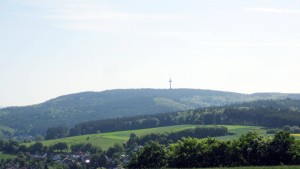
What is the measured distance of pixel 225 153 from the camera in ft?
236

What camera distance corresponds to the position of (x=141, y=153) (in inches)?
3125

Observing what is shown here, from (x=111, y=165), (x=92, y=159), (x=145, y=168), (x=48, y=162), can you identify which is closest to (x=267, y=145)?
(x=145, y=168)

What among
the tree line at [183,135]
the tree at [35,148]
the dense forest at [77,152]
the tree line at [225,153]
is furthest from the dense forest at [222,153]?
the tree at [35,148]

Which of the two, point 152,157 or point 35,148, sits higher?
point 152,157

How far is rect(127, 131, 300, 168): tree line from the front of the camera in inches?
2648

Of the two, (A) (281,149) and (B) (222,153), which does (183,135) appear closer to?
(B) (222,153)

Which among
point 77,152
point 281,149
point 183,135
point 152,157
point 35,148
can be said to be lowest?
point 77,152

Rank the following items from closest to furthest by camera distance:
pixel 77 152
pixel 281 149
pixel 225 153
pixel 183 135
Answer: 1. pixel 281 149
2. pixel 225 153
3. pixel 183 135
4. pixel 77 152

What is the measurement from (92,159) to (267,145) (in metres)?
87.0

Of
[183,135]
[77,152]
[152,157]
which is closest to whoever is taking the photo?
[152,157]

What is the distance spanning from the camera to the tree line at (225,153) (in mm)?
67250

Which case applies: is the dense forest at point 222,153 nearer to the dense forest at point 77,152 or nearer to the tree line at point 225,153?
the tree line at point 225,153

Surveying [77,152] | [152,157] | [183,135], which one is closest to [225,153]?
[152,157]

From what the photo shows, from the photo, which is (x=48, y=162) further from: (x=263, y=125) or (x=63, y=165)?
(x=263, y=125)
